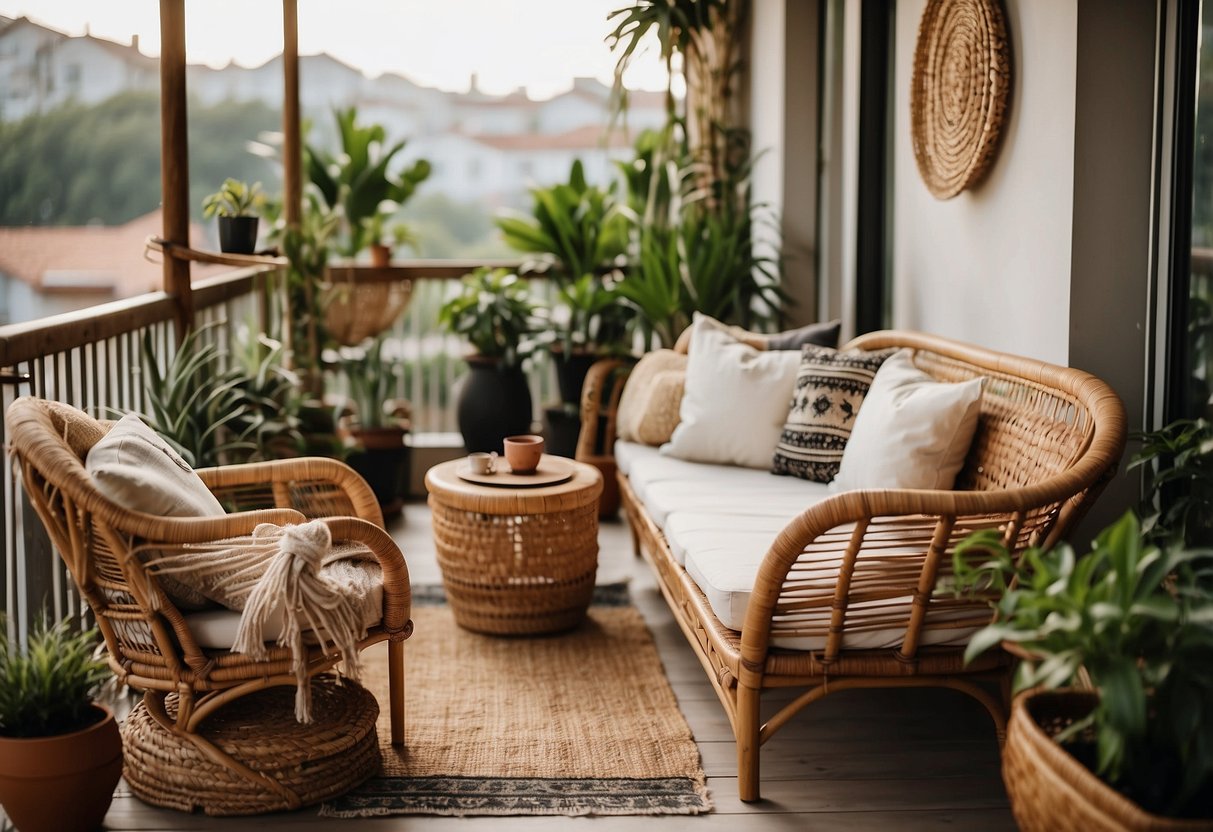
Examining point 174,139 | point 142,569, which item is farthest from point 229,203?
point 142,569

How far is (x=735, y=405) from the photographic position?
360cm

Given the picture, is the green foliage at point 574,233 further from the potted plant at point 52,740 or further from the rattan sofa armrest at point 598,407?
the potted plant at point 52,740

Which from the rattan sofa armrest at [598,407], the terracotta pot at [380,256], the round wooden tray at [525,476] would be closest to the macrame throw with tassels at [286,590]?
the round wooden tray at [525,476]

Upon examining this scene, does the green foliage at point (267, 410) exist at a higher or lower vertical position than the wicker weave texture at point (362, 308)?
lower

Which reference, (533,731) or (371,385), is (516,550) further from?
(371,385)

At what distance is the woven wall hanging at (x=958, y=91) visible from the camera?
3.05 metres

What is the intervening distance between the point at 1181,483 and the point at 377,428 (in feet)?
10.5

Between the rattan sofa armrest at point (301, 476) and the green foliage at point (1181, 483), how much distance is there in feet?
5.63

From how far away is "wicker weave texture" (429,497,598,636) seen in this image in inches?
132

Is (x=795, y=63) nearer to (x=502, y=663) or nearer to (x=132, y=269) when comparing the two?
(x=502, y=663)

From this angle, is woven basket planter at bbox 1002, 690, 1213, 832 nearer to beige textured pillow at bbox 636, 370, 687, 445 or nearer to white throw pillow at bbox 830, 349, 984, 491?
white throw pillow at bbox 830, 349, 984, 491

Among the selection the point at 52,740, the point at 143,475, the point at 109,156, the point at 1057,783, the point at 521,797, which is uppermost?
the point at 109,156

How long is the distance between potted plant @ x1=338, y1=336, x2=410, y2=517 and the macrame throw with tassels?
241 cm

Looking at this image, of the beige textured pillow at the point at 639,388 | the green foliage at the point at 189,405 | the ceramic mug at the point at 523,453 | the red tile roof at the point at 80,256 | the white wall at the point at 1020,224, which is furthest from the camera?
the red tile roof at the point at 80,256
